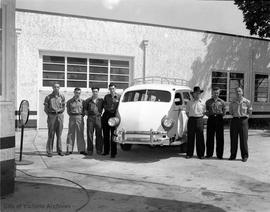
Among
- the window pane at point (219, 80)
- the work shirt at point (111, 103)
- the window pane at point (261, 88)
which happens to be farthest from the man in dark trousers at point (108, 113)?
the window pane at point (261, 88)

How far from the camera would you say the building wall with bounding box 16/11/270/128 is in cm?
1469

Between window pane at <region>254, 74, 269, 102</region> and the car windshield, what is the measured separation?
11.3m

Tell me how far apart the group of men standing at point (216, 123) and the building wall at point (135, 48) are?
701 cm

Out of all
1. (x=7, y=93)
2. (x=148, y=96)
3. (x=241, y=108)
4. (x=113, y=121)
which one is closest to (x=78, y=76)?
(x=148, y=96)

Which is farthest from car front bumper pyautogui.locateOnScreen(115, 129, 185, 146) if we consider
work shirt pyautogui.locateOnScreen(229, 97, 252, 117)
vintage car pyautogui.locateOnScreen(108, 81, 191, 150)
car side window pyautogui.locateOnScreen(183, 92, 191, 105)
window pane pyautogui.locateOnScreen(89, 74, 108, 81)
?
window pane pyautogui.locateOnScreen(89, 74, 108, 81)

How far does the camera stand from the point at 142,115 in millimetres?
9500

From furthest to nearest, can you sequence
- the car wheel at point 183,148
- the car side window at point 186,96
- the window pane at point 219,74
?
the window pane at point 219,74 < the car side window at point 186,96 < the car wheel at point 183,148

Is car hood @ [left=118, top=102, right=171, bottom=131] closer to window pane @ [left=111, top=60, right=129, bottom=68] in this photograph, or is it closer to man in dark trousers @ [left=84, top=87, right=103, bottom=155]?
man in dark trousers @ [left=84, top=87, right=103, bottom=155]

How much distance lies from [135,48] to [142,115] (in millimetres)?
7587

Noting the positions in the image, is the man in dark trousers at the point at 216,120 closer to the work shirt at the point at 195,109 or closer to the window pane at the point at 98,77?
the work shirt at the point at 195,109

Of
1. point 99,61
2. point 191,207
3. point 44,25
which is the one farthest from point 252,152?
point 44,25

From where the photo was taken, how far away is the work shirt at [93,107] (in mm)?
10117

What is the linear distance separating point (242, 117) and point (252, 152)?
6.69ft

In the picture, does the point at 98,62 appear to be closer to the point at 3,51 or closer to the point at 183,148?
the point at 183,148
